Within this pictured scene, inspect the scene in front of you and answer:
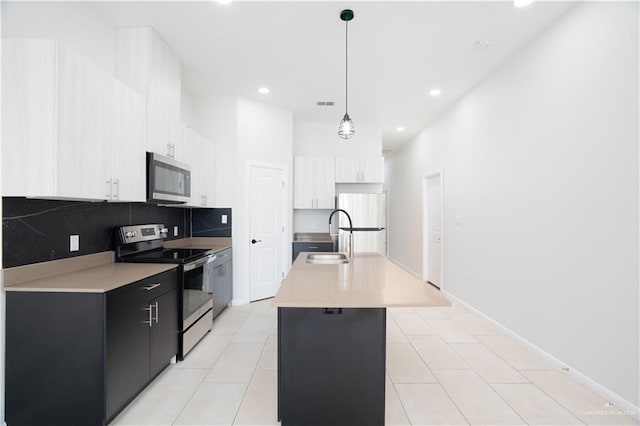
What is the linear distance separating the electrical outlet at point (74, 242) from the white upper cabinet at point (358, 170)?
3792 millimetres

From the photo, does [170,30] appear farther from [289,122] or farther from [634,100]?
[634,100]

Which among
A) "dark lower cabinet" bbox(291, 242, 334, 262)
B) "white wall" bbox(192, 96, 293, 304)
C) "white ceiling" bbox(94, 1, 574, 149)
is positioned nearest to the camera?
"white ceiling" bbox(94, 1, 574, 149)

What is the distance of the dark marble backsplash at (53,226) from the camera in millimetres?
1837

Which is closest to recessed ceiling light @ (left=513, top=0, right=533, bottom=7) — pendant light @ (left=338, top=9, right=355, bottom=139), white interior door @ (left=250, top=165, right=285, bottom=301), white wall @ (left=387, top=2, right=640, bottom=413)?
white wall @ (left=387, top=2, right=640, bottom=413)

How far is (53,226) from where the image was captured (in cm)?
210

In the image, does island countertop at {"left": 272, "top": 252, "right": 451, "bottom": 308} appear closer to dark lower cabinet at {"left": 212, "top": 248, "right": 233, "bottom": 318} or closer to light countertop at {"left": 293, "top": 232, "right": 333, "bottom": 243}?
dark lower cabinet at {"left": 212, "top": 248, "right": 233, "bottom": 318}

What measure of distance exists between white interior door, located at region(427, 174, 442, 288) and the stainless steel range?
11.9ft

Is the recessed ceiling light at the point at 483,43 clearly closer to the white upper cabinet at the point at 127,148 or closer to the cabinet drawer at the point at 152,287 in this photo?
the white upper cabinet at the point at 127,148

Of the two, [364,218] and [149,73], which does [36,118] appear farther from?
[364,218]

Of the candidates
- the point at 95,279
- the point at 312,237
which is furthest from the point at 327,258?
the point at 312,237

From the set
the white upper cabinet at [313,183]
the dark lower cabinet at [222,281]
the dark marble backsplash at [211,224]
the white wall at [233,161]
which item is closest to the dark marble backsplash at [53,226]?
the dark lower cabinet at [222,281]

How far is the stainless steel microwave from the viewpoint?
2537mm

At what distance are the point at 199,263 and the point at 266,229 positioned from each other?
167cm

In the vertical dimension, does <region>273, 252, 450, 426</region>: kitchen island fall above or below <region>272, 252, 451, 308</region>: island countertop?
below
